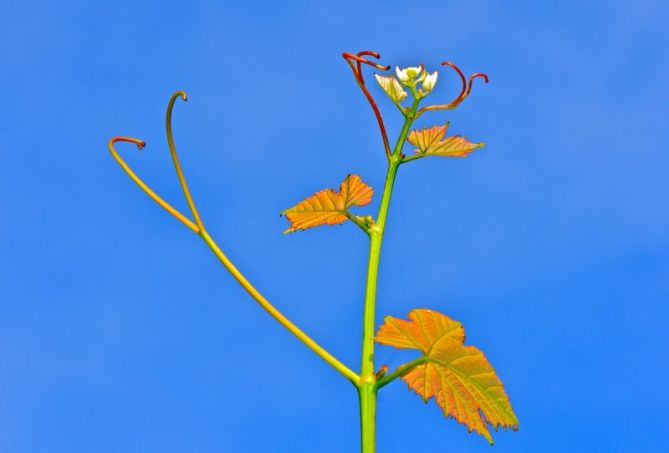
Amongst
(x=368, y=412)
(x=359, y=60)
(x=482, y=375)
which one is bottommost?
(x=368, y=412)

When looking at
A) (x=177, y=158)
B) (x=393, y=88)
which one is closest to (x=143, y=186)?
(x=177, y=158)

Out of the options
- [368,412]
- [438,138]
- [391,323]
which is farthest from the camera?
[438,138]

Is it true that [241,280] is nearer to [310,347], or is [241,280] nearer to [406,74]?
[310,347]

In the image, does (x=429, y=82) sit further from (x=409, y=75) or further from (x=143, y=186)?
(x=143, y=186)

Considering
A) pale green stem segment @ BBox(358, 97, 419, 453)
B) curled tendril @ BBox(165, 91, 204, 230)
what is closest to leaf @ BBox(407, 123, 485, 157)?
pale green stem segment @ BBox(358, 97, 419, 453)

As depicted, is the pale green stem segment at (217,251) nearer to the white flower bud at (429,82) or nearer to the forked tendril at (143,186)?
the forked tendril at (143,186)

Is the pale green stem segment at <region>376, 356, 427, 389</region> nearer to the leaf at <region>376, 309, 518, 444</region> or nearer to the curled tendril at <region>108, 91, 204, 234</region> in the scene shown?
the leaf at <region>376, 309, 518, 444</region>

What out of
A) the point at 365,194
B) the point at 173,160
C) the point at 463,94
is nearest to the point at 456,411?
the point at 365,194
